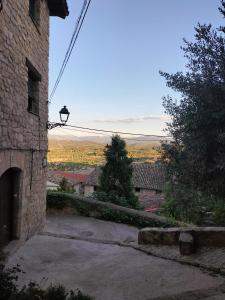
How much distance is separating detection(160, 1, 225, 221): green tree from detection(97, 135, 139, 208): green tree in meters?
14.3

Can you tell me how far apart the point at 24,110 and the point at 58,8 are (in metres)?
4.24

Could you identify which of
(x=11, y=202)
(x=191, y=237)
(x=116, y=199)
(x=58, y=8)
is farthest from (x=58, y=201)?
(x=191, y=237)

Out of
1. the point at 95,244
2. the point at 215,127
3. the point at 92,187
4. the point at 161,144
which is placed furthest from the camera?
the point at 92,187

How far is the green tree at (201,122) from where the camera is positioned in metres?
5.01

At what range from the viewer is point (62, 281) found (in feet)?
17.9

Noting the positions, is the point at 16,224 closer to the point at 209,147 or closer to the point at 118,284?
the point at 118,284

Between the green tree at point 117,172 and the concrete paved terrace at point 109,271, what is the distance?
37.4ft

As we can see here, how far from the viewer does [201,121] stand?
16.8 feet

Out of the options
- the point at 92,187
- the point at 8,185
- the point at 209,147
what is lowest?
the point at 92,187

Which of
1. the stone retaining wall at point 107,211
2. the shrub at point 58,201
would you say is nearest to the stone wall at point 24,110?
the stone retaining wall at point 107,211

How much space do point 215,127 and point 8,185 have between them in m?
4.64

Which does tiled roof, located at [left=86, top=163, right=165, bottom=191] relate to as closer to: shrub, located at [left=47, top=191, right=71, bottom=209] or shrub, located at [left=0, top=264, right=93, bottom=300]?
shrub, located at [left=47, top=191, right=71, bottom=209]

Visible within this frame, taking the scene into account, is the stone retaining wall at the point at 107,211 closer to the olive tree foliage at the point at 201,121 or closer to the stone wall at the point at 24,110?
the stone wall at the point at 24,110

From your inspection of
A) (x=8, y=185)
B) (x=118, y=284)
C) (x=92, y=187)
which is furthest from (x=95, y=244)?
(x=92, y=187)
